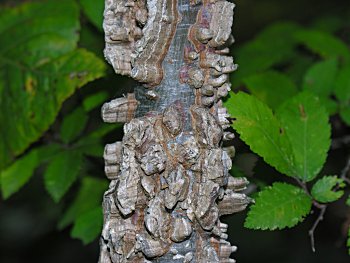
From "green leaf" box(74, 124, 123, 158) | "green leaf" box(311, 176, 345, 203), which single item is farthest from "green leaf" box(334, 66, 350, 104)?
"green leaf" box(74, 124, 123, 158)

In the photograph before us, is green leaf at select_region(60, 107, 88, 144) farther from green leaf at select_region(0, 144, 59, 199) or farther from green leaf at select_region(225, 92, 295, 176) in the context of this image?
green leaf at select_region(225, 92, 295, 176)

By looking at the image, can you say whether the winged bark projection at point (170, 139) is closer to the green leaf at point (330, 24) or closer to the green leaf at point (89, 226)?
the green leaf at point (89, 226)

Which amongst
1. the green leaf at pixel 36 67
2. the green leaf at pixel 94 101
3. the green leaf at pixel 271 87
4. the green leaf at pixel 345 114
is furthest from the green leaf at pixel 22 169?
the green leaf at pixel 345 114

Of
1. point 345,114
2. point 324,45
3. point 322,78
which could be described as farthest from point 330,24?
point 345,114

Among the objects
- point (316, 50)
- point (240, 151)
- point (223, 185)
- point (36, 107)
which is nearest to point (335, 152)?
point (316, 50)

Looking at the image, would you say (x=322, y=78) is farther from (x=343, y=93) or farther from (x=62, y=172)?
(x=62, y=172)
